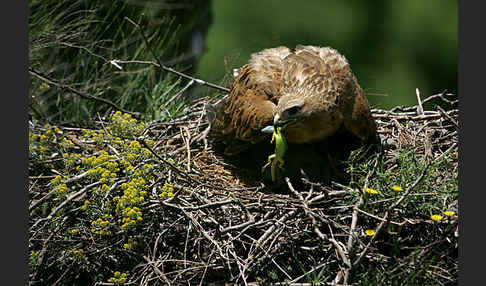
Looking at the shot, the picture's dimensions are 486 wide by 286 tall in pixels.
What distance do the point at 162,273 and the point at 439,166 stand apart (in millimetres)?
1780

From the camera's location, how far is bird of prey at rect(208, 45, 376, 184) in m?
3.40

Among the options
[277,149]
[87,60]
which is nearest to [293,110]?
[277,149]

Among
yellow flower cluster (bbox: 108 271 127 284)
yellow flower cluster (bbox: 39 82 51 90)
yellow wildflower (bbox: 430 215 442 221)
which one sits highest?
yellow flower cluster (bbox: 39 82 51 90)

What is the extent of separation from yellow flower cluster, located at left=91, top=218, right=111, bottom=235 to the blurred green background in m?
4.80

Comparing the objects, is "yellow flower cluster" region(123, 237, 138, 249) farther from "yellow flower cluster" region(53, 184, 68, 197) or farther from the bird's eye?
the bird's eye

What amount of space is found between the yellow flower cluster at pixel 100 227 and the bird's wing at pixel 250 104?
3.66 feet

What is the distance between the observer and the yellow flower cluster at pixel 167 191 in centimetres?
317

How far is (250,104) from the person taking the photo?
3691mm

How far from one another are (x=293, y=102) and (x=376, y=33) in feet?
18.7

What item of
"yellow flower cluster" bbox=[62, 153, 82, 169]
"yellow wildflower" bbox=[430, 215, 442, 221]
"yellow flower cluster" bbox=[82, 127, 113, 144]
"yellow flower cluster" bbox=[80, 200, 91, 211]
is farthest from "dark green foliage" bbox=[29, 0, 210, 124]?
"yellow wildflower" bbox=[430, 215, 442, 221]

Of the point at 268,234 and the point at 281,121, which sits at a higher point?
the point at 281,121

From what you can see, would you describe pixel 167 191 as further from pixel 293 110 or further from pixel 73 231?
pixel 293 110

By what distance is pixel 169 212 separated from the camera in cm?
323

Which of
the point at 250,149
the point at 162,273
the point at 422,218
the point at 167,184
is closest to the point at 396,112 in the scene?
the point at 250,149
